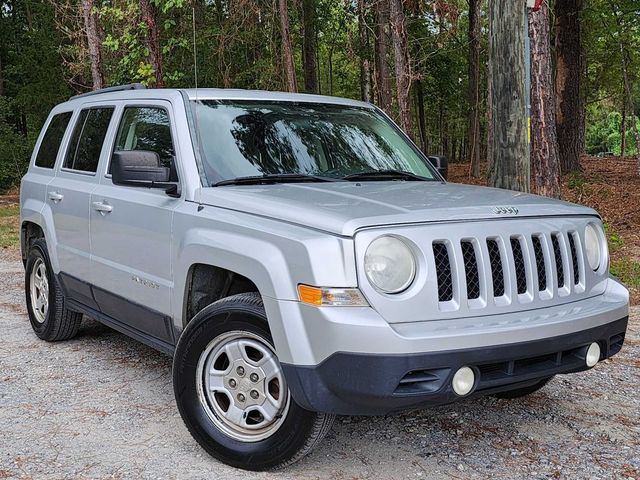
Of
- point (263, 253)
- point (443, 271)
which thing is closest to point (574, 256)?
point (443, 271)

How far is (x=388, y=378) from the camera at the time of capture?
9.84 feet

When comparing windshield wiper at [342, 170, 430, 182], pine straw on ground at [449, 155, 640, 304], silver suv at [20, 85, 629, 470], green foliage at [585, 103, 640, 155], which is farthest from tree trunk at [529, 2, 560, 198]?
green foliage at [585, 103, 640, 155]

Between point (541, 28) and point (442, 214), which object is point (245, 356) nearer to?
point (442, 214)

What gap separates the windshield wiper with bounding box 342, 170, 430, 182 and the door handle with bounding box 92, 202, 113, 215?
1540 mm

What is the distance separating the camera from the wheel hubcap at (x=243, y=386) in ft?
11.2

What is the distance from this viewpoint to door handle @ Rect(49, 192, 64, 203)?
5414 millimetres

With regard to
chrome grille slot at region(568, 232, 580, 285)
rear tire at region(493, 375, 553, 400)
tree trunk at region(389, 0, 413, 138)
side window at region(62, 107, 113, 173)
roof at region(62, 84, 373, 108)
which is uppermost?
tree trunk at region(389, 0, 413, 138)

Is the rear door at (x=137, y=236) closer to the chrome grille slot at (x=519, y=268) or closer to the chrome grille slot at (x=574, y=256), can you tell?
the chrome grille slot at (x=519, y=268)

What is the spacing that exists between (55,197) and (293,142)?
6.96ft

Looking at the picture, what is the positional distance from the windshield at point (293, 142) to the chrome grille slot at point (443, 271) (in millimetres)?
1270

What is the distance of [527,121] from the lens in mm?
6227

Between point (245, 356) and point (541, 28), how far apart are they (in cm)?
614

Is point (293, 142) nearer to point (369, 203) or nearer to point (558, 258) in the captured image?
point (369, 203)

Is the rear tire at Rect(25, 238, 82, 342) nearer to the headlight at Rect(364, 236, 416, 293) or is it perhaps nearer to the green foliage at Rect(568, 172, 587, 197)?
the headlight at Rect(364, 236, 416, 293)
